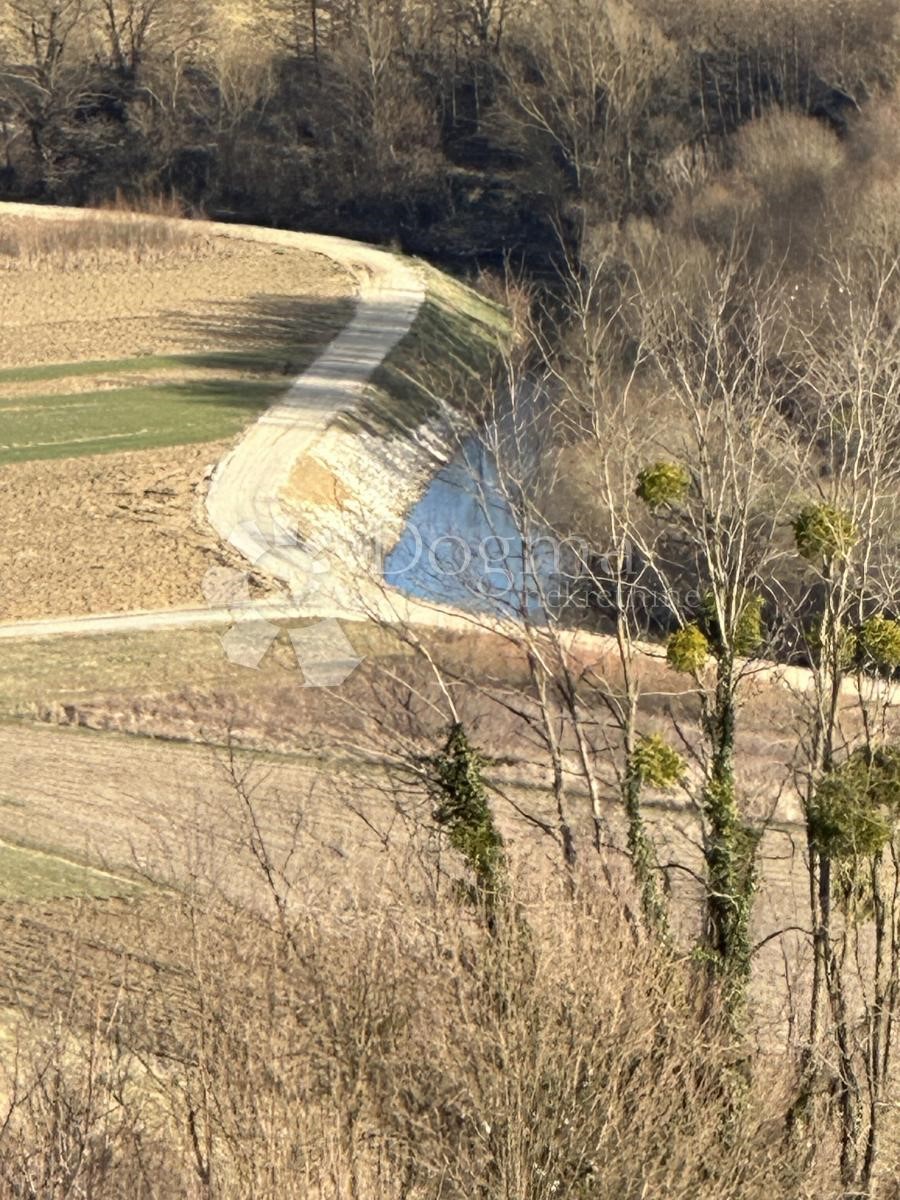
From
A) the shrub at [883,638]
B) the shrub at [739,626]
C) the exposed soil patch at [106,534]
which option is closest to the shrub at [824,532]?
the shrub at [883,638]

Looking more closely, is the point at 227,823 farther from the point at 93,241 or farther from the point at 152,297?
the point at 93,241

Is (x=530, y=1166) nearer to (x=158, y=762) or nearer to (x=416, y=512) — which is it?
(x=158, y=762)

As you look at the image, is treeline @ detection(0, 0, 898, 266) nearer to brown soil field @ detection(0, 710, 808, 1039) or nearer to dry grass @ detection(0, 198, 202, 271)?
dry grass @ detection(0, 198, 202, 271)

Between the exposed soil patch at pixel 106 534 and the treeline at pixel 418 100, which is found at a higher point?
the treeline at pixel 418 100

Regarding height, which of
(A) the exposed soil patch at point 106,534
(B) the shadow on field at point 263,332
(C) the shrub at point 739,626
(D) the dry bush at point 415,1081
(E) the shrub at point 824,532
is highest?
(E) the shrub at point 824,532

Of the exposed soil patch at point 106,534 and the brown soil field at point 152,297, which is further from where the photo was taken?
the brown soil field at point 152,297

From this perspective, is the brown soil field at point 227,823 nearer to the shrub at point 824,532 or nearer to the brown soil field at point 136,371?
the brown soil field at point 136,371

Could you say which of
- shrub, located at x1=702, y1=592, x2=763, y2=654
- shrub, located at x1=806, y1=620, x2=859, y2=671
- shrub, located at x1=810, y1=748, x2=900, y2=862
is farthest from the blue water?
shrub, located at x1=810, y1=748, x2=900, y2=862

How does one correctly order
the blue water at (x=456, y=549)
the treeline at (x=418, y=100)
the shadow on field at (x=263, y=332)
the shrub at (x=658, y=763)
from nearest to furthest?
the shrub at (x=658, y=763)
the blue water at (x=456, y=549)
the shadow on field at (x=263, y=332)
the treeline at (x=418, y=100)
